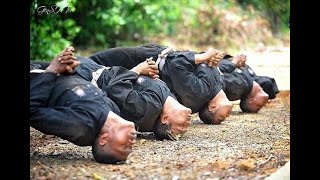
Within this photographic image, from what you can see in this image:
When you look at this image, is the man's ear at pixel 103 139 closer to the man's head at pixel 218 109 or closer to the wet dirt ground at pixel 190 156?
the wet dirt ground at pixel 190 156

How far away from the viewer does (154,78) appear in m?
3.66

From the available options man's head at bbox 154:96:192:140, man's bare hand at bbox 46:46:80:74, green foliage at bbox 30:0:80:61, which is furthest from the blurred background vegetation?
man's bare hand at bbox 46:46:80:74

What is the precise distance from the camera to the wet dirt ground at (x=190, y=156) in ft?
8.76

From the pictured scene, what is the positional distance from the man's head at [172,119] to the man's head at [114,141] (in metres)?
0.70

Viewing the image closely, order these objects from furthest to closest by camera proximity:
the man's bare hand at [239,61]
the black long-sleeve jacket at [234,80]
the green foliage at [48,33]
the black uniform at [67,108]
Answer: the green foliage at [48,33], the man's bare hand at [239,61], the black long-sleeve jacket at [234,80], the black uniform at [67,108]

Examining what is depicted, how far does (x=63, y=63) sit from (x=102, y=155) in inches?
21.6

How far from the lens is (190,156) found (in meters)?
3.06

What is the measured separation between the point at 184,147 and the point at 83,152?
59cm

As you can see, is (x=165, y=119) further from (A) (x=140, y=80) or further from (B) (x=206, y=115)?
(B) (x=206, y=115)

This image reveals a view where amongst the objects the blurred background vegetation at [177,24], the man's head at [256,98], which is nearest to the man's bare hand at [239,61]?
the man's head at [256,98]

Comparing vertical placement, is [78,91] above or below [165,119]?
above

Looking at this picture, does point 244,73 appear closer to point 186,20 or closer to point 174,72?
point 174,72

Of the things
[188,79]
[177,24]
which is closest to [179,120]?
[188,79]
